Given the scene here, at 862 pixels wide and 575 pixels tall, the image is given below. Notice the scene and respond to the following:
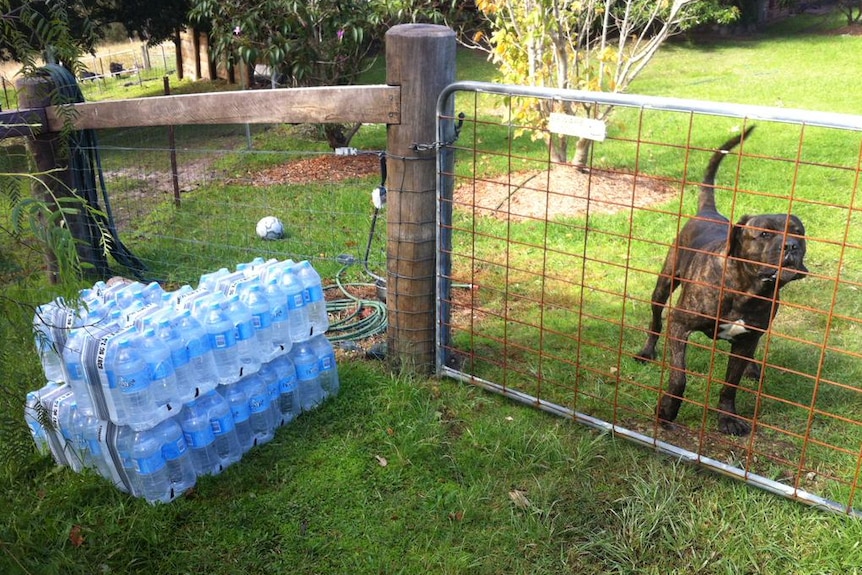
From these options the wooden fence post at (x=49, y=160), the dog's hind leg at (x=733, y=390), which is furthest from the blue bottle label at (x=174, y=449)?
the dog's hind leg at (x=733, y=390)

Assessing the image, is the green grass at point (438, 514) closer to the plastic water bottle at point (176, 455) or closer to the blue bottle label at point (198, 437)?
the plastic water bottle at point (176, 455)

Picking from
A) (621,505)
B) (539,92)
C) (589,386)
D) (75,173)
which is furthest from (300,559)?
(75,173)

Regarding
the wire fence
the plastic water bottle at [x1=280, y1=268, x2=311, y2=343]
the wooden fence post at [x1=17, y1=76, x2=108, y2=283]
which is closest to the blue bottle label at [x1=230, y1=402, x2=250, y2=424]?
the plastic water bottle at [x1=280, y1=268, x2=311, y2=343]

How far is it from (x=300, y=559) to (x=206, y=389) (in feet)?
3.13

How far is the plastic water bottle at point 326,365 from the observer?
425 centimetres

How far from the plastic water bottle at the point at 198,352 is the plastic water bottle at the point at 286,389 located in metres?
0.41

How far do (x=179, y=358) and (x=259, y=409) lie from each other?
1.77 ft

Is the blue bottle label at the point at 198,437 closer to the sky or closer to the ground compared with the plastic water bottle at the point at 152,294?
closer to the ground

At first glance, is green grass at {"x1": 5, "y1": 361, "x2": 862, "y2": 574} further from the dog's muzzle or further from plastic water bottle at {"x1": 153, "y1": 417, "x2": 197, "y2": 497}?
the dog's muzzle

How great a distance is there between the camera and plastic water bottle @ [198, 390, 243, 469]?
369cm

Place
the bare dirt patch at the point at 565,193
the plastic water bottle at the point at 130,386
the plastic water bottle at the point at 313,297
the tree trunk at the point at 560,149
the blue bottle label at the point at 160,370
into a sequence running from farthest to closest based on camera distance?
the tree trunk at the point at 560,149 → the bare dirt patch at the point at 565,193 → the plastic water bottle at the point at 313,297 → the blue bottle label at the point at 160,370 → the plastic water bottle at the point at 130,386

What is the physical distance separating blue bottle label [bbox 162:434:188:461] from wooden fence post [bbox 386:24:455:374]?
1.41m

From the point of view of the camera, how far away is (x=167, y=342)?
354cm

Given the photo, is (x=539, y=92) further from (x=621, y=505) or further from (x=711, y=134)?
(x=711, y=134)
